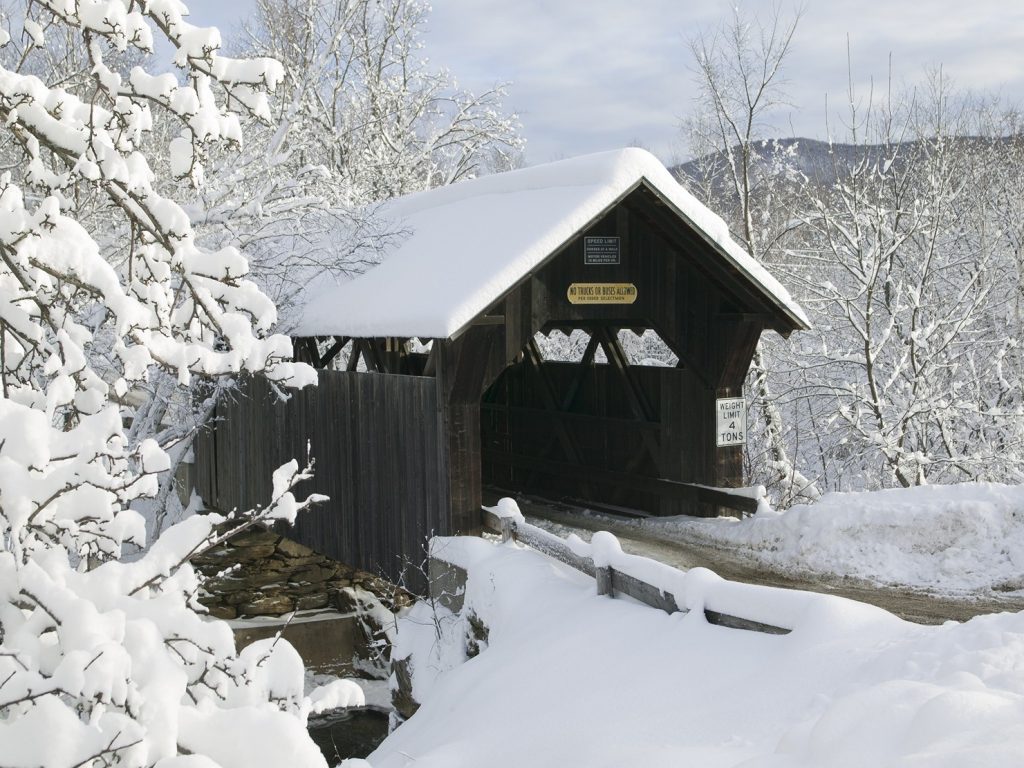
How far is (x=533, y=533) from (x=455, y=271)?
259cm

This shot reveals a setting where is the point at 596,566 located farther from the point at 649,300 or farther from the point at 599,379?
the point at 599,379

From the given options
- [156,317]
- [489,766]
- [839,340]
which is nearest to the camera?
[156,317]

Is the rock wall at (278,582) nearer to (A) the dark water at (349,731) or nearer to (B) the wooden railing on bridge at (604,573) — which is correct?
(A) the dark water at (349,731)

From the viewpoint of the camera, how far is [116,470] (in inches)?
137

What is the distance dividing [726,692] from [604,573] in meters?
2.03

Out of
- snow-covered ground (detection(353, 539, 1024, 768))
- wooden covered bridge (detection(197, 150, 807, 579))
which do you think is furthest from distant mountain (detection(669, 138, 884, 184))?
snow-covered ground (detection(353, 539, 1024, 768))

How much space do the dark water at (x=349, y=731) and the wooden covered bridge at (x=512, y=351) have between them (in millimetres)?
1727

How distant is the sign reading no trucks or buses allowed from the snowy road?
137 cm

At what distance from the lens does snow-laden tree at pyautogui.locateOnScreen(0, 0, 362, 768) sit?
235cm

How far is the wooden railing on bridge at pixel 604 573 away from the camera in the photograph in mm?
5594

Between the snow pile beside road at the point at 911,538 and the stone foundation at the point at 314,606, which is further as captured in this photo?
the stone foundation at the point at 314,606

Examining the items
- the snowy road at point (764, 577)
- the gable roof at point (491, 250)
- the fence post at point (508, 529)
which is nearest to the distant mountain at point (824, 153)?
the gable roof at point (491, 250)

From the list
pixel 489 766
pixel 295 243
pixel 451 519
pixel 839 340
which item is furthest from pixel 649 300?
pixel 839 340

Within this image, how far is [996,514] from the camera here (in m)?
8.55
